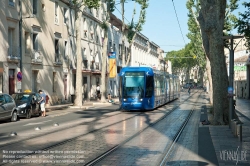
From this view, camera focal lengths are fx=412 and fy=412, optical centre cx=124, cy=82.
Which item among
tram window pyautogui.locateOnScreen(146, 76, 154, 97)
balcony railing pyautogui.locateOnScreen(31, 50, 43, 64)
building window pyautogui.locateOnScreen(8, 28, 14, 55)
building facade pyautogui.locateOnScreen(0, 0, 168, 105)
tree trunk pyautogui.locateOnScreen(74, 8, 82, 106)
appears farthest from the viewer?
balcony railing pyautogui.locateOnScreen(31, 50, 43, 64)

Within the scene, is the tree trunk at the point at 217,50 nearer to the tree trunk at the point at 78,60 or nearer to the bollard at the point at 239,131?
the bollard at the point at 239,131

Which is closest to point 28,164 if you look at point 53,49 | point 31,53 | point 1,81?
point 1,81

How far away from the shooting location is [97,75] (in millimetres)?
53219

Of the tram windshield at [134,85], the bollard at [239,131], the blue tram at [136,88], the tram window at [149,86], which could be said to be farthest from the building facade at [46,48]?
the bollard at [239,131]

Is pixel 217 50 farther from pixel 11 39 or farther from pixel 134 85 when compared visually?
pixel 11 39

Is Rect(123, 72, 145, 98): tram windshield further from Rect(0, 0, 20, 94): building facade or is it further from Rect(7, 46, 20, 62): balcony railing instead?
Rect(0, 0, 20, 94): building facade

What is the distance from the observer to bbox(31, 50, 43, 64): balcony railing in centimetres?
3372

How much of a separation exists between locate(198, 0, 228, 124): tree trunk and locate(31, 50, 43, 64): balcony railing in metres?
19.4

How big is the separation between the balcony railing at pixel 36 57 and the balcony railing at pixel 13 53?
2.78 m

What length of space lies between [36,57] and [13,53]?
4.28m

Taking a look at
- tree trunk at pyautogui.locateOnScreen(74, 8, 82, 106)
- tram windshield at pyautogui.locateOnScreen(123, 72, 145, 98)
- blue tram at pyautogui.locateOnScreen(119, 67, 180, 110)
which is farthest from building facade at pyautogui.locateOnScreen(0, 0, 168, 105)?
tram windshield at pyautogui.locateOnScreen(123, 72, 145, 98)

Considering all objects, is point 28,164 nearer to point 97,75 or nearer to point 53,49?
point 53,49

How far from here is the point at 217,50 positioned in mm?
17312

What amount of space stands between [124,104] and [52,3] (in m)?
14.9
